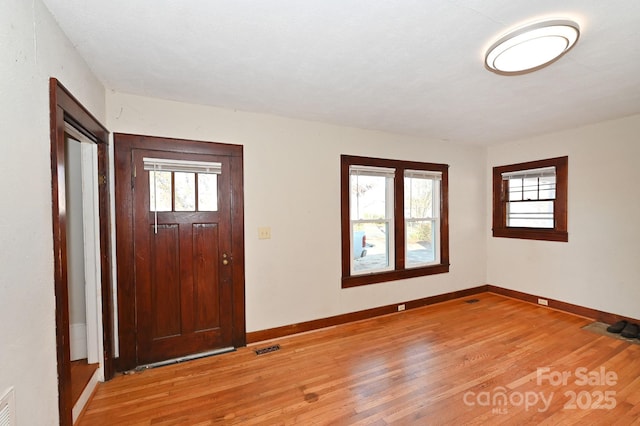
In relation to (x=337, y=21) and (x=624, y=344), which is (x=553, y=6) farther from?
(x=624, y=344)

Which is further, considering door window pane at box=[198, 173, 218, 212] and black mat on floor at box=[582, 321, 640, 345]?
black mat on floor at box=[582, 321, 640, 345]

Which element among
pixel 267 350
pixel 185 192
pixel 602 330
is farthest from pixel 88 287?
pixel 602 330

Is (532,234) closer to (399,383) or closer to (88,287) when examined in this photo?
(399,383)

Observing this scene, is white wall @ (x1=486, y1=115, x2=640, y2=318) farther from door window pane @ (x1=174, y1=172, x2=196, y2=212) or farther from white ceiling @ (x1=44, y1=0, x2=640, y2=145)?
door window pane @ (x1=174, y1=172, x2=196, y2=212)

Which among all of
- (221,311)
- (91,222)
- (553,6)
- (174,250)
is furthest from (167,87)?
(553,6)

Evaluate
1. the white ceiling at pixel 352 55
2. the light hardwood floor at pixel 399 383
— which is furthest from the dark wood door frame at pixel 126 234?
the white ceiling at pixel 352 55

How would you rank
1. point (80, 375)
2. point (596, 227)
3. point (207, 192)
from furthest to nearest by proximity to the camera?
point (596, 227) → point (207, 192) → point (80, 375)

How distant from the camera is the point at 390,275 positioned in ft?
13.3

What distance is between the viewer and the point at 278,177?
10.8 feet

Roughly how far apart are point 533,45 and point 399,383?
8.71ft

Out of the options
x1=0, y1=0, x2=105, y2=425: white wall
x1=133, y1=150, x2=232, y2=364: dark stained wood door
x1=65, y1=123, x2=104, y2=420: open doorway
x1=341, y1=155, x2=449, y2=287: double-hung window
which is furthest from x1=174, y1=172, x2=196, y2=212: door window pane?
x1=341, y1=155, x2=449, y2=287: double-hung window

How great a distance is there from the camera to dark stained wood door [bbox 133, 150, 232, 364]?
8.91 feet

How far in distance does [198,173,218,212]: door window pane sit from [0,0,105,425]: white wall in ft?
4.55

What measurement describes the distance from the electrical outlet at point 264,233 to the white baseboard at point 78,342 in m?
1.88
